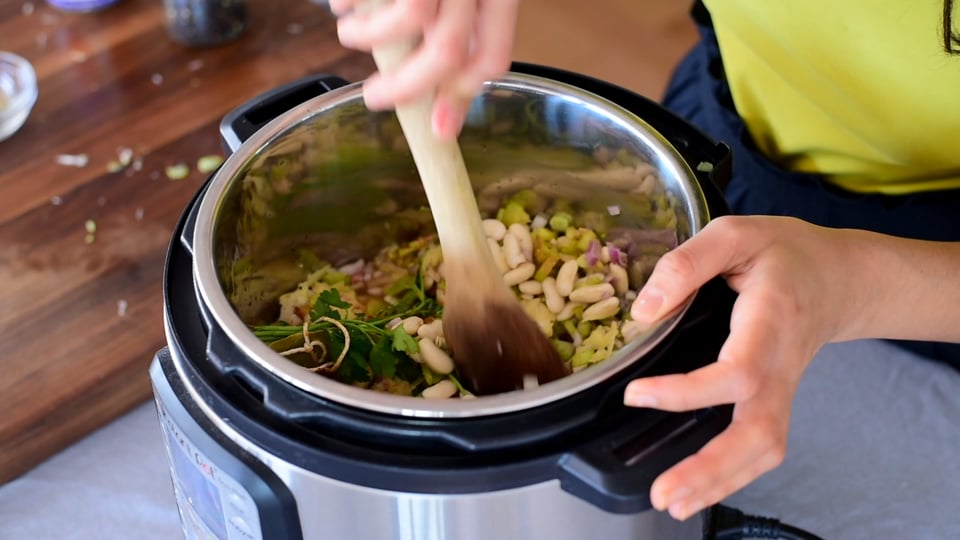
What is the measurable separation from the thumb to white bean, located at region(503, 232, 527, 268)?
223mm

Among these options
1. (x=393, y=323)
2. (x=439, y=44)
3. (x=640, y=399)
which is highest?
(x=439, y=44)

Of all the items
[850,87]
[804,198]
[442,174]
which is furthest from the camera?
[804,198]

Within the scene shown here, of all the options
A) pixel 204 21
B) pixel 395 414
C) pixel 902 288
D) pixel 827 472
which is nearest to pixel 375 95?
pixel 395 414

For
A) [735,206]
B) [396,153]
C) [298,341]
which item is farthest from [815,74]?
[298,341]

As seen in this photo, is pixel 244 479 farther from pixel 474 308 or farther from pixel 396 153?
pixel 396 153

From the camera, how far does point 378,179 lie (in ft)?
2.61

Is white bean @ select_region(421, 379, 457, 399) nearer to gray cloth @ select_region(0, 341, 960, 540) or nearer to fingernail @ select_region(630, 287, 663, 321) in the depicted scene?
fingernail @ select_region(630, 287, 663, 321)

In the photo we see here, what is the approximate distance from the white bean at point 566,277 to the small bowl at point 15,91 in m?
0.59

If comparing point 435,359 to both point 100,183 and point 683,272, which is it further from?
point 100,183

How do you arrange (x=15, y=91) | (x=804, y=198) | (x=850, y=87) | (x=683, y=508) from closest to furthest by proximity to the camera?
1. (x=683, y=508)
2. (x=850, y=87)
3. (x=804, y=198)
4. (x=15, y=91)

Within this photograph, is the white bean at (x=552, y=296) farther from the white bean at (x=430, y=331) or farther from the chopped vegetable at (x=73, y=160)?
the chopped vegetable at (x=73, y=160)

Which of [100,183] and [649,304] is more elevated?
[649,304]

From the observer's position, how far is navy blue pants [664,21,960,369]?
0.87 meters

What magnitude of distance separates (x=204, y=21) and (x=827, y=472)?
78 cm
